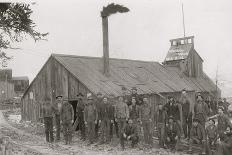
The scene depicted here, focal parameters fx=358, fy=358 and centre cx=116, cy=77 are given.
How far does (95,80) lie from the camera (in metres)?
20.8

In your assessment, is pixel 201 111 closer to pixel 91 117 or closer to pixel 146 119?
pixel 146 119

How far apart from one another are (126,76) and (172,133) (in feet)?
34.6

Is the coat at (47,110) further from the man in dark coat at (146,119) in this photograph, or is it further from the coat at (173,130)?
the coat at (173,130)

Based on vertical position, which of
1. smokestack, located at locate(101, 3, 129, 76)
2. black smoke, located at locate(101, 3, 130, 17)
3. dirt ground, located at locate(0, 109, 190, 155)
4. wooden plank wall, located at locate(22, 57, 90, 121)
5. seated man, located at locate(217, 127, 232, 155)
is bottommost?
dirt ground, located at locate(0, 109, 190, 155)

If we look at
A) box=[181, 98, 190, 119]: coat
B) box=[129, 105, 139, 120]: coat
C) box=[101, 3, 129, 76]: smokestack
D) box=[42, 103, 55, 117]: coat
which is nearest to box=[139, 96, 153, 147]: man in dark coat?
box=[129, 105, 139, 120]: coat

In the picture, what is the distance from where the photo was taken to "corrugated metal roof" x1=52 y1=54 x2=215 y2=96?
2072 cm

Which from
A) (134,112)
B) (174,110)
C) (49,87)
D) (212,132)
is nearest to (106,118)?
(134,112)

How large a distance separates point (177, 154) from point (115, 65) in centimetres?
1277

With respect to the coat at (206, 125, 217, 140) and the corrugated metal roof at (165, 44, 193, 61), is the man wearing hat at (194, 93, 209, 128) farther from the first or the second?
the corrugated metal roof at (165, 44, 193, 61)

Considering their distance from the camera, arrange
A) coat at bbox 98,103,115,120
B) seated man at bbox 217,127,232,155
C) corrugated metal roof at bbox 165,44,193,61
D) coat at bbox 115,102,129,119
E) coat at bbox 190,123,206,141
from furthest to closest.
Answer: corrugated metal roof at bbox 165,44,193,61
coat at bbox 98,103,115,120
coat at bbox 115,102,129,119
coat at bbox 190,123,206,141
seated man at bbox 217,127,232,155

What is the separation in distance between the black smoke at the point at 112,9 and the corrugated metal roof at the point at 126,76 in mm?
3461

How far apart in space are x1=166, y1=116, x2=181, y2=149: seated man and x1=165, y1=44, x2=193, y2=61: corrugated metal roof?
20683 millimetres

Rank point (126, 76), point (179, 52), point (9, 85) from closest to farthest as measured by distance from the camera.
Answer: point (126, 76), point (179, 52), point (9, 85)

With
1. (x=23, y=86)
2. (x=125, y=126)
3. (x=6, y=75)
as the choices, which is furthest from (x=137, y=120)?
(x=23, y=86)
